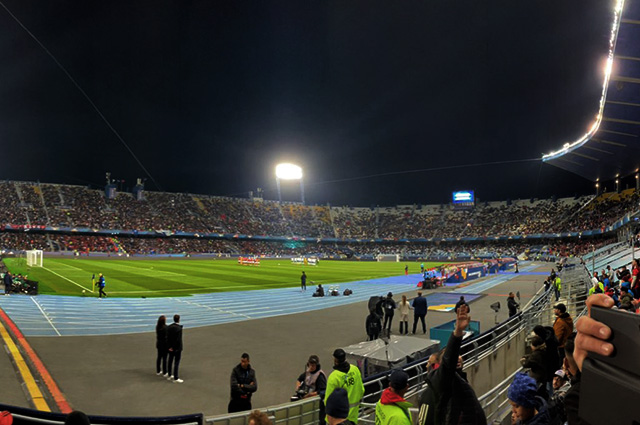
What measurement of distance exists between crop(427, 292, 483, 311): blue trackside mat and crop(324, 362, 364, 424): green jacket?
57.3ft

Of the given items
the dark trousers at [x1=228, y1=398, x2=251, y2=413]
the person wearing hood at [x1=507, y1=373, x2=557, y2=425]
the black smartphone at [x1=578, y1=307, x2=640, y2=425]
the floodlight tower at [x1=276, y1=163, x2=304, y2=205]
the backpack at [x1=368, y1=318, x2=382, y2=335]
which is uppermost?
the floodlight tower at [x1=276, y1=163, x2=304, y2=205]

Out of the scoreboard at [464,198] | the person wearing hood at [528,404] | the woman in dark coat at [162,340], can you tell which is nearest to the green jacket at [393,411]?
the person wearing hood at [528,404]

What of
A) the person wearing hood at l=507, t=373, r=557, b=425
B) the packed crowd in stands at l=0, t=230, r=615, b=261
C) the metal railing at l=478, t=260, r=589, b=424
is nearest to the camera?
the person wearing hood at l=507, t=373, r=557, b=425

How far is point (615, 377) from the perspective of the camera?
53.1 inches

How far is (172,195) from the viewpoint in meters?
108

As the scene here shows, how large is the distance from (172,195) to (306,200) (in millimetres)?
59671

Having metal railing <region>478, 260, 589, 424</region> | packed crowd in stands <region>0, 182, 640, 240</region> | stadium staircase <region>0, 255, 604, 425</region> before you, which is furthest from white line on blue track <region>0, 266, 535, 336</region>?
packed crowd in stands <region>0, 182, 640, 240</region>

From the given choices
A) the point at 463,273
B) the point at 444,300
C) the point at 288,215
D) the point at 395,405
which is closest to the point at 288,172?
the point at 288,215

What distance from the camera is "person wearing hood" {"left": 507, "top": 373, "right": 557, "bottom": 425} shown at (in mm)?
3172

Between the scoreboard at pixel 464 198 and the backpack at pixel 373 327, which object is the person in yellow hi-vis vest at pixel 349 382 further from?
the scoreboard at pixel 464 198

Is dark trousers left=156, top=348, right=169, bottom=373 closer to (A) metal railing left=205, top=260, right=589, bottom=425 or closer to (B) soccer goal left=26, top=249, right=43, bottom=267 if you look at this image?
(A) metal railing left=205, top=260, right=589, bottom=425

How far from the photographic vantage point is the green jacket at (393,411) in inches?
155

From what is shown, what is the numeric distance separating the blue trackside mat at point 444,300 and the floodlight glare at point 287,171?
292ft

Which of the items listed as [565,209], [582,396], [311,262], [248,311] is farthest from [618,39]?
[565,209]
